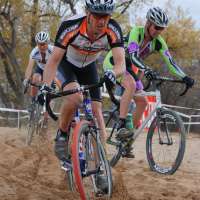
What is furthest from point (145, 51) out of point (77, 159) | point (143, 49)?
point (77, 159)

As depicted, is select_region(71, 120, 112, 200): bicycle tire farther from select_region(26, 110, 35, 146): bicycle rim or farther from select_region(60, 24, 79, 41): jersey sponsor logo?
select_region(26, 110, 35, 146): bicycle rim

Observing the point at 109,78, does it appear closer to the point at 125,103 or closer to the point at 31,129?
the point at 125,103

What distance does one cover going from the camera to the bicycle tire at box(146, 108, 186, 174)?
6781 millimetres

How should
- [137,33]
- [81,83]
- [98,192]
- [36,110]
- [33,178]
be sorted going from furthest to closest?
[36,110] < [137,33] < [33,178] < [81,83] < [98,192]

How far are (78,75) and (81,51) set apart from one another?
523mm

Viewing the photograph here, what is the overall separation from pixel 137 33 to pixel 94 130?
2.49 meters

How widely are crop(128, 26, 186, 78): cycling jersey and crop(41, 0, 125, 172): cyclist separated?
3.76ft

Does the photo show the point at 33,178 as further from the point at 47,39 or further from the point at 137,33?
the point at 47,39

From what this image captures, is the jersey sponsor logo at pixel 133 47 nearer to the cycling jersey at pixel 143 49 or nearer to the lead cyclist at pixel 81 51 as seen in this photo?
the cycling jersey at pixel 143 49

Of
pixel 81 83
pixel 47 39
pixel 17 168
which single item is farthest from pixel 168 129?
pixel 47 39

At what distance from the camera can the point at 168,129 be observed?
23.4 ft

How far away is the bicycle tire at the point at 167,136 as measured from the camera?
678 cm

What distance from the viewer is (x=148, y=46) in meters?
7.27

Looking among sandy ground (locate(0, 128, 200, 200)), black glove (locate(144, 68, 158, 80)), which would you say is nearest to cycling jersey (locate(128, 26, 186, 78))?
black glove (locate(144, 68, 158, 80))
